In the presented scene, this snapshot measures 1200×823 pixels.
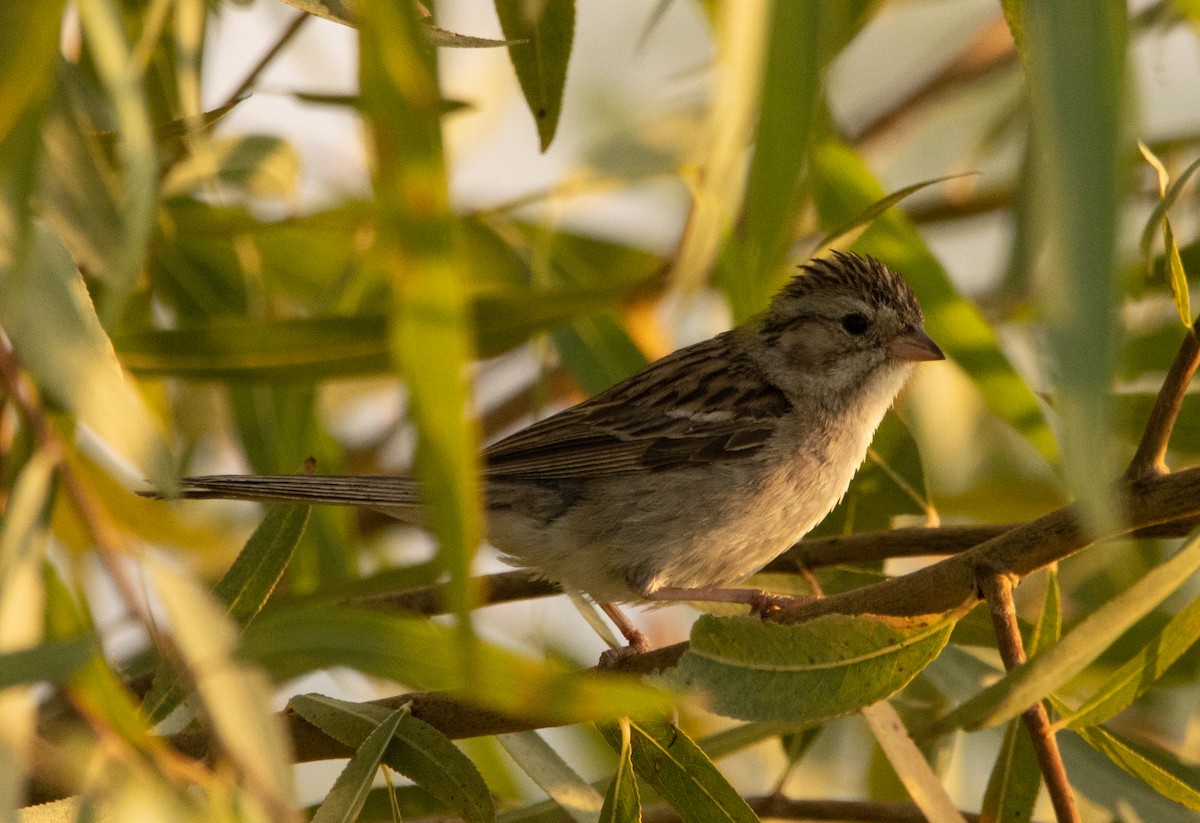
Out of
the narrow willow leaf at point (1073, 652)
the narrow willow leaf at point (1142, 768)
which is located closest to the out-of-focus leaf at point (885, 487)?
the narrow willow leaf at point (1142, 768)

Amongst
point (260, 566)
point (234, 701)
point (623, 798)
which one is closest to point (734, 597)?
point (623, 798)

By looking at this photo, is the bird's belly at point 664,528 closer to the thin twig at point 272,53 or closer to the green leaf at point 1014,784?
the green leaf at point 1014,784

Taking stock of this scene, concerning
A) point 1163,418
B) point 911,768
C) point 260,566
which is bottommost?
point 911,768

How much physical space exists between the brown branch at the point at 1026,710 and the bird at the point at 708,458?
3.41 feet

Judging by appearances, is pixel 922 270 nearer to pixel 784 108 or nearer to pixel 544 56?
pixel 544 56

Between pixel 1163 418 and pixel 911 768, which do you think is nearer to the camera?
pixel 1163 418

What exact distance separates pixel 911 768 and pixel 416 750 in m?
0.88

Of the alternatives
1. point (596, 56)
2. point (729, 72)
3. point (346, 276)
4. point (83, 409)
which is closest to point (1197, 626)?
point (729, 72)

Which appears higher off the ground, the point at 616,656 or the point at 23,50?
the point at 23,50

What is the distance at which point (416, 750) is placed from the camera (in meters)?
2.36

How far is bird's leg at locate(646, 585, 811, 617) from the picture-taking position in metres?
3.38

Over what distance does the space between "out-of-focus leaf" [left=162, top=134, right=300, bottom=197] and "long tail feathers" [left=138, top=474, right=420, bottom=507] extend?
78 cm

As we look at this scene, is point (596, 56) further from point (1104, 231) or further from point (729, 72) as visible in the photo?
point (1104, 231)

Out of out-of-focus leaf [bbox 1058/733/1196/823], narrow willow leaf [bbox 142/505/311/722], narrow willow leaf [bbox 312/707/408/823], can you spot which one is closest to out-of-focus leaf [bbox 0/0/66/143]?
narrow willow leaf [bbox 312/707/408/823]
